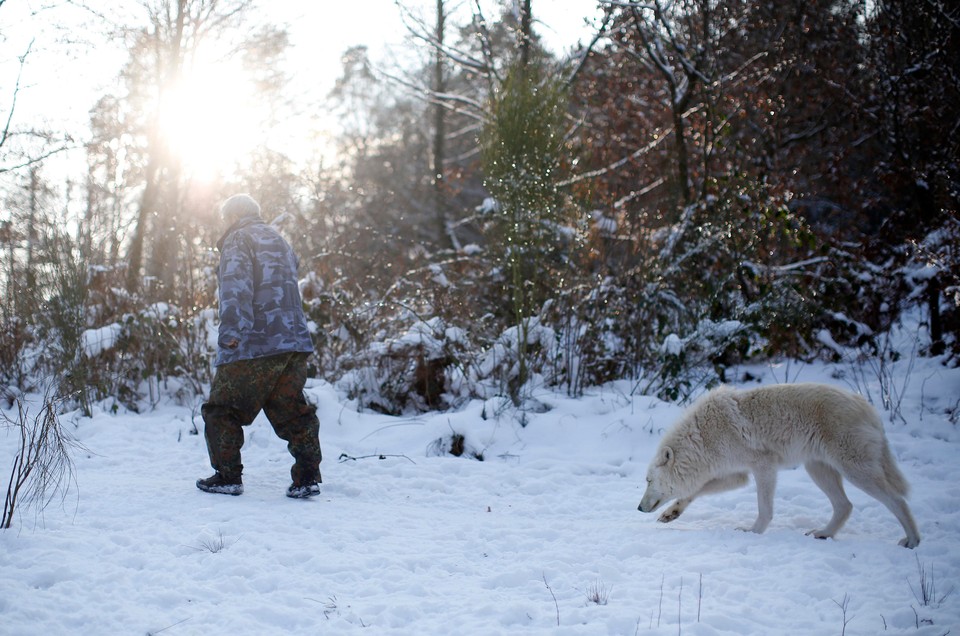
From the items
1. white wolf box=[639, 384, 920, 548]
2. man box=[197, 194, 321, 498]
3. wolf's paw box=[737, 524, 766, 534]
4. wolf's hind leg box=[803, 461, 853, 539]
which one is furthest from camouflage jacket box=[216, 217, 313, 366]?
wolf's hind leg box=[803, 461, 853, 539]

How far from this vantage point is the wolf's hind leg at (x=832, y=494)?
4902mm

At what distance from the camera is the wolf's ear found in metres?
5.34

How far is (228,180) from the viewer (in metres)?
17.9

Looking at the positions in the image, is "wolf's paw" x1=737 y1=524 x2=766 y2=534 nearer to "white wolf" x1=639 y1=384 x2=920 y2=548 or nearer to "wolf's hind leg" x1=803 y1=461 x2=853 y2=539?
"white wolf" x1=639 y1=384 x2=920 y2=548

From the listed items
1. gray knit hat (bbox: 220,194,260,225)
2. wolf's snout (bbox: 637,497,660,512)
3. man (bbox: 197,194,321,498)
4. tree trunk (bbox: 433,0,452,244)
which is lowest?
wolf's snout (bbox: 637,497,660,512)

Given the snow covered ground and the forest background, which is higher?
the forest background

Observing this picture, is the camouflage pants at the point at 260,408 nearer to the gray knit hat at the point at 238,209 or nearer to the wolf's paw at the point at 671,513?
the gray knit hat at the point at 238,209

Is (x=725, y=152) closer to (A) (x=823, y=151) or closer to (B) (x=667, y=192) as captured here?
(B) (x=667, y=192)

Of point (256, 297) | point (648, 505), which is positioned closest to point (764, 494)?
point (648, 505)

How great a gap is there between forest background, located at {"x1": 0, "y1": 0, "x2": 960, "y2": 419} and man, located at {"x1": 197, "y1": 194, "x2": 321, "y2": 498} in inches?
44.3

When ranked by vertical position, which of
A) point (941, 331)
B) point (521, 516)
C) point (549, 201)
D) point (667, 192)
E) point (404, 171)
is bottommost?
point (521, 516)

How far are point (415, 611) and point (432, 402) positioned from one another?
5.47 metres

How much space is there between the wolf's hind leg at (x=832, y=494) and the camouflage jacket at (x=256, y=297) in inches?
152

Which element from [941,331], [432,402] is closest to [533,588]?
[432,402]
